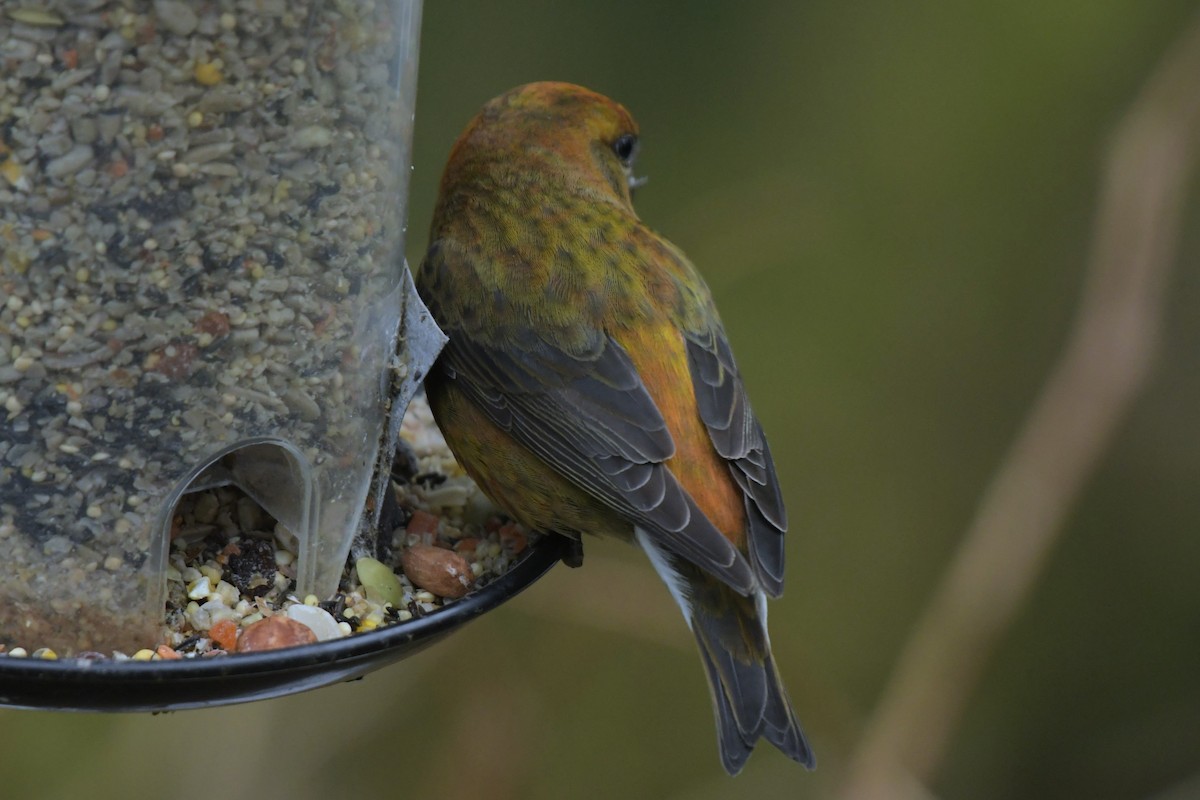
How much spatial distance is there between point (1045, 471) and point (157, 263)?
3.86 m

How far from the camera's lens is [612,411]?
3953mm

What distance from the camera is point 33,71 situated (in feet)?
9.04

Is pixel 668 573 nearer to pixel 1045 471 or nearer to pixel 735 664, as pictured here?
pixel 735 664

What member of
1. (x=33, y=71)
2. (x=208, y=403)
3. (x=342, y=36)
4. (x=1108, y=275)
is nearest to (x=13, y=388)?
(x=208, y=403)

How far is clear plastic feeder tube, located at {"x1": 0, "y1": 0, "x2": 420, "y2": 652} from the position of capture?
2811mm

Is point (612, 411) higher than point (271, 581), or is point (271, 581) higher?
point (612, 411)

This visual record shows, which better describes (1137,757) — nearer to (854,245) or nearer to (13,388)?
(854,245)

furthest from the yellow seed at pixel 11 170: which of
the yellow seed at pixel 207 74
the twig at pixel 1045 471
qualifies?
the twig at pixel 1045 471

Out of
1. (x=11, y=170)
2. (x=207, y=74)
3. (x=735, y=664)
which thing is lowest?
(x=735, y=664)

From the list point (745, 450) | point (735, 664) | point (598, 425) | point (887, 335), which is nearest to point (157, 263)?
point (598, 425)

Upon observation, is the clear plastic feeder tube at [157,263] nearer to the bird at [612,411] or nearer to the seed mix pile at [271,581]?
the seed mix pile at [271,581]

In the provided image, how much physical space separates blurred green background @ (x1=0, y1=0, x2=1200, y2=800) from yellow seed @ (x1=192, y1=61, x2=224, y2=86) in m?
4.05

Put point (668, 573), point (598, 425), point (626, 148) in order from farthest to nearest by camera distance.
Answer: point (626, 148) < point (668, 573) < point (598, 425)

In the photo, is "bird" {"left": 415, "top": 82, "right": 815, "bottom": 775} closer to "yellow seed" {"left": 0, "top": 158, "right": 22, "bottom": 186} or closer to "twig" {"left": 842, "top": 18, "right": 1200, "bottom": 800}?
"twig" {"left": 842, "top": 18, "right": 1200, "bottom": 800}
